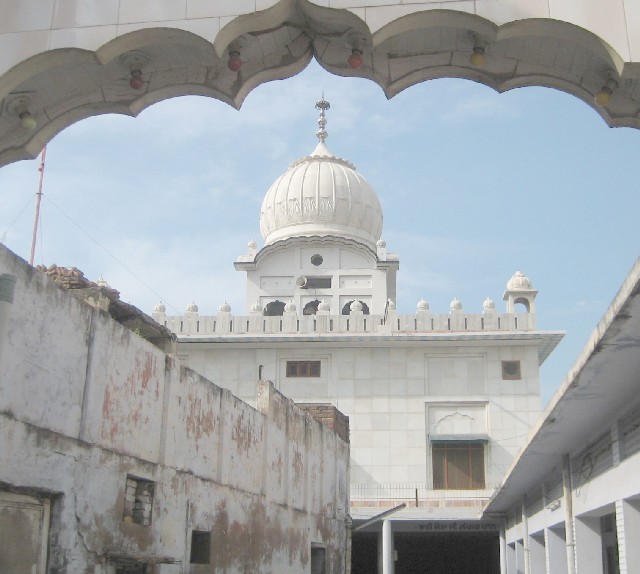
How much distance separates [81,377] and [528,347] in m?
20.8

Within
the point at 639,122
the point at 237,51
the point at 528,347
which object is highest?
the point at 528,347

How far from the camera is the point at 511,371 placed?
27844mm

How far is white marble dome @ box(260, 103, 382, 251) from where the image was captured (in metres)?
35.3

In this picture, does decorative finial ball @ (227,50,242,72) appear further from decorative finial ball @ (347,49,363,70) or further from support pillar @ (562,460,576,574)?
support pillar @ (562,460,576,574)

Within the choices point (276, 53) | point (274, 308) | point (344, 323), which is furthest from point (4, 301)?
point (274, 308)

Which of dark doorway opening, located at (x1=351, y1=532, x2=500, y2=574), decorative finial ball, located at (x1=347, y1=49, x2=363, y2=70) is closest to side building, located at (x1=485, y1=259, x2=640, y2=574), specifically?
decorative finial ball, located at (x1=347, y1=49, x2=363, y2=70)

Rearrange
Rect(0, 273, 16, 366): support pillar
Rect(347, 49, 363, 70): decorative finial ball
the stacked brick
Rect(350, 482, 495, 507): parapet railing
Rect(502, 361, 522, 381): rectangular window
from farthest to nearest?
Rect(502, 361, 522, 381): rectangular window → Rect(350, 482, 495, 507): parapet railing → the stacked brick → Rect(347, 49, 363, 70): decorative finial ball → Rect(0, 273, 16, 366): support pillar

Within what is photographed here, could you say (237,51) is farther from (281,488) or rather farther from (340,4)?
(281,488)

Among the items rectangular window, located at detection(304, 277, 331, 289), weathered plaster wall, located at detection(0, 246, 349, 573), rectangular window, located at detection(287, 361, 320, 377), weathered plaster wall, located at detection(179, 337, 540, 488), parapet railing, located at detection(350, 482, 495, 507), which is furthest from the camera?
rectangular window, located at detection(304, 277, 331, 289)

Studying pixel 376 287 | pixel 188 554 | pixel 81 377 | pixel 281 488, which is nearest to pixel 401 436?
pixel 376 287

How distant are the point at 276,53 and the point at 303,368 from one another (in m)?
23.8

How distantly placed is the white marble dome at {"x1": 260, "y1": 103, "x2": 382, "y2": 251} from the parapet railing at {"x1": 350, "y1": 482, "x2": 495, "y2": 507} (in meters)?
10.8

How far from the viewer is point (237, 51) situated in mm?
4742

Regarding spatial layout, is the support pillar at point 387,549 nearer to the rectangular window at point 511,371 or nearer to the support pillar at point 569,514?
the rectangular window at point 511,371
